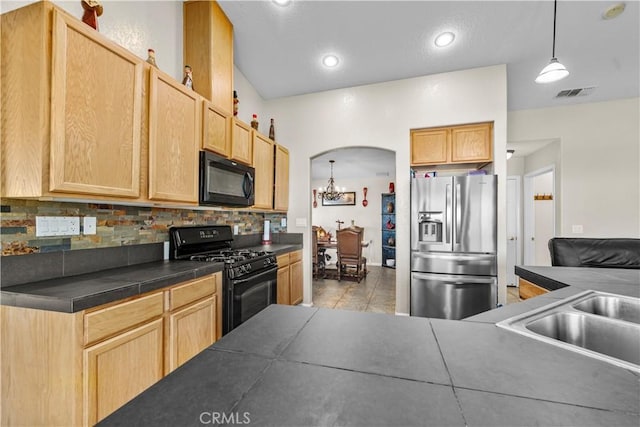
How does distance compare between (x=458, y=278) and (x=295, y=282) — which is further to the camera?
(x=295, y=282)

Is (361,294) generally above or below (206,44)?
below

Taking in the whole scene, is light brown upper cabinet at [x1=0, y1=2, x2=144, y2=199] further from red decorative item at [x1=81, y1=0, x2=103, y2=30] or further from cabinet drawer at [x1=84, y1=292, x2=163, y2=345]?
cabinet drawer at [x1=84, y1=292, x2=163, y2=345]

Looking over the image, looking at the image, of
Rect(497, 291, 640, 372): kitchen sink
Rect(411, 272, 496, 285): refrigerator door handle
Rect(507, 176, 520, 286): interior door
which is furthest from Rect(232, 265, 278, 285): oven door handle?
Rect(507, 176, 520, 286): interior door

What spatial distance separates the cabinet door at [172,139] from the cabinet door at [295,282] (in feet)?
5.31

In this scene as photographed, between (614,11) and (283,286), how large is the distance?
3.83 m

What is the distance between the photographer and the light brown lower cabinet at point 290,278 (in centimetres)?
296

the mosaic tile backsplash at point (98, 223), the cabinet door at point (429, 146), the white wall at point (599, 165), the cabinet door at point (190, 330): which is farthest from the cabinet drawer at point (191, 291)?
the white wall at point (599, 165)

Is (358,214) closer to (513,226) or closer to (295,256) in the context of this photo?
(513,226)

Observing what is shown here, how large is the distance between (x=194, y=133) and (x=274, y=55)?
1.41m

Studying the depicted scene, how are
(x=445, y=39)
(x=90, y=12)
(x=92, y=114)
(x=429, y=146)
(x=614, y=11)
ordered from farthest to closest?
(x=429, y=146) < (x=445, y=39) < (x=614, y=11) < (x=90, y=12) < (x=92, y=114)

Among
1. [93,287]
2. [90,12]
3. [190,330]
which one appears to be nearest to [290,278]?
[190,330]

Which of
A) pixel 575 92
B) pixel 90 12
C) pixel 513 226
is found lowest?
pixel 513 226

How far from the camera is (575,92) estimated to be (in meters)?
3.39

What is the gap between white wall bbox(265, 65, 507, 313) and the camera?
9.65ft
